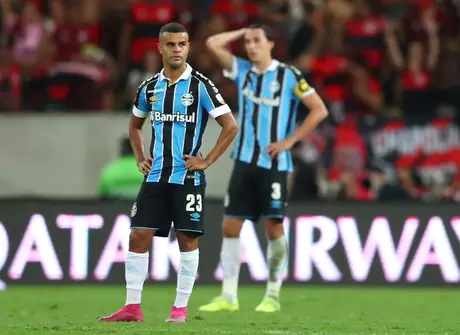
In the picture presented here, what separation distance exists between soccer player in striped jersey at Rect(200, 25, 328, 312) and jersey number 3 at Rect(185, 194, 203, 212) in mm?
1846

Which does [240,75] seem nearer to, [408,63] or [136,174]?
[136,174]

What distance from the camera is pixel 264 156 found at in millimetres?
10453

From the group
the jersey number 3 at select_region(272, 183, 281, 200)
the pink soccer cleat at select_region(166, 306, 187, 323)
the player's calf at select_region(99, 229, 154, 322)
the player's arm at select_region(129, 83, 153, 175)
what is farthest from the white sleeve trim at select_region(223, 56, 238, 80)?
the pink soccer cleat at select_region(166, 306, 187, 323)

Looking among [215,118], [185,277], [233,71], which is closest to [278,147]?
[233,71]

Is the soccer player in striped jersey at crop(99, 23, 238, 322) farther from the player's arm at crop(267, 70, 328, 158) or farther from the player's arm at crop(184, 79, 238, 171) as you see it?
the player's arm at crop(267, 70, 328, 158)

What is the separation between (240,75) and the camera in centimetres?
1068

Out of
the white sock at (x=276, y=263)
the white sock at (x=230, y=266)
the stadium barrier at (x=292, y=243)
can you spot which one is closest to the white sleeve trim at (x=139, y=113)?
the white sock at (x=230, y=266)

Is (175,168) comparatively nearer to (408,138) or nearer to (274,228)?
(274,228)

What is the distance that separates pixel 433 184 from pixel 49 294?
5650 millimetres

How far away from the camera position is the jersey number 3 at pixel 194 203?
857 cm

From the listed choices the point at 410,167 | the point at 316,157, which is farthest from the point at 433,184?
the point at 316,157

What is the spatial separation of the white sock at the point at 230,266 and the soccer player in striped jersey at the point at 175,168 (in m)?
1.78

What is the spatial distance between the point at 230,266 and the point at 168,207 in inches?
77.4

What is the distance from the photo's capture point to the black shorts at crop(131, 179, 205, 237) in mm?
8562
